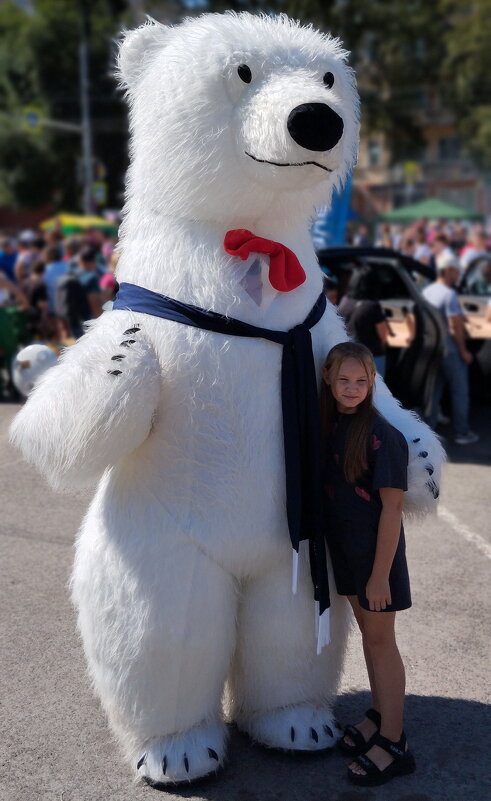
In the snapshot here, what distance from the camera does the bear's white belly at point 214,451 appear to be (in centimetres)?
258

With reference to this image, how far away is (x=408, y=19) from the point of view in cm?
3622

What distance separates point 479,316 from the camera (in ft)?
29.3

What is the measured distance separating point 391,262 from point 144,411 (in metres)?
5.35

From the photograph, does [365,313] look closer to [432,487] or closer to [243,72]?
[432,487]

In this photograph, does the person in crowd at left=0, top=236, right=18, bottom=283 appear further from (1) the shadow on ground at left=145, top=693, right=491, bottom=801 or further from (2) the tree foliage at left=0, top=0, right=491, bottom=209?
(2) the tree foliage at left=0, top=0, right=491, bottom=209

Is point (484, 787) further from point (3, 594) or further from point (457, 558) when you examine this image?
point (3, 594)

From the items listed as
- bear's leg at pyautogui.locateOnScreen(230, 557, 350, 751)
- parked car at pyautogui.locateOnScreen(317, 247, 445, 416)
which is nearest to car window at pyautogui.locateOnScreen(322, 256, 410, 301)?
parked car at pyautogui.locateOnScreen(317, 247, 445, 416)

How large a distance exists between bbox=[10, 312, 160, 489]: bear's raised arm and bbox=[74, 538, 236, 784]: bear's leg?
33 centimetres

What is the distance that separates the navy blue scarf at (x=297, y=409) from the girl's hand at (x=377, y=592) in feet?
0.43

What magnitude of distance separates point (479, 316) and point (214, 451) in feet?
22.5

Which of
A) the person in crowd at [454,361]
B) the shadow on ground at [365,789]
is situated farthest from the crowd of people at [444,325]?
the shadow on ground at [365,789]

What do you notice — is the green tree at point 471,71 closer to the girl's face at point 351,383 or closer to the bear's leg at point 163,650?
the girl's face at point 351,383

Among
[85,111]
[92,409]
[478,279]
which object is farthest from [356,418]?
[85,111]

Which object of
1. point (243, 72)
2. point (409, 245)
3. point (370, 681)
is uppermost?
point (243, 72)
